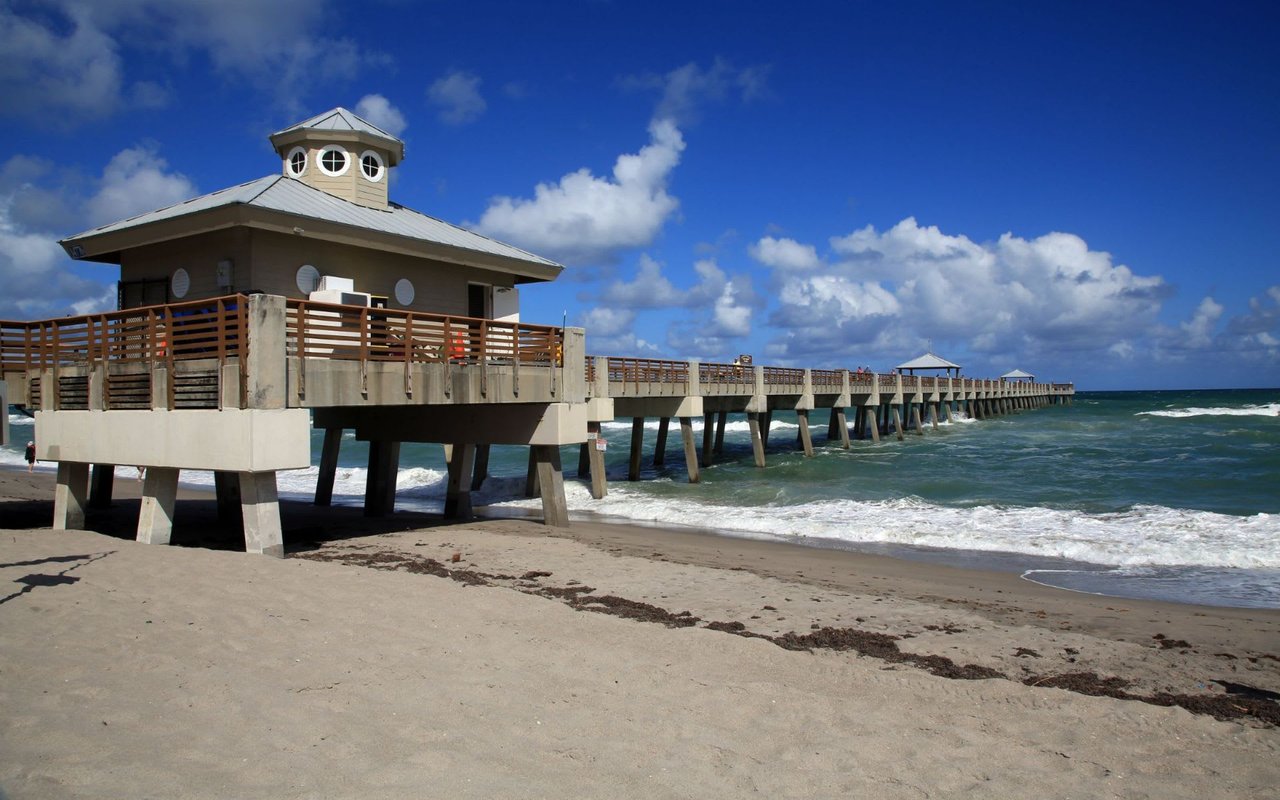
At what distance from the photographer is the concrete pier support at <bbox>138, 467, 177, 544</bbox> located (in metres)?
11.2

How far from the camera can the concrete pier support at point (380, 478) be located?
18109 mm

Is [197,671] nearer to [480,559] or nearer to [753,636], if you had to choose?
[753,636]

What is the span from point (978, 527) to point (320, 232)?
14580mm

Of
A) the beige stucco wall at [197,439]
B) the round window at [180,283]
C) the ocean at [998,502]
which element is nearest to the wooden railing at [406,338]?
the beige stucco wall at [197,439]

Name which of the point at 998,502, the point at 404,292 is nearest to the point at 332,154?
the point at 404,292

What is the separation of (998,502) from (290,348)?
1809cm

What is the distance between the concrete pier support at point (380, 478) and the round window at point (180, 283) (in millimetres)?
5265

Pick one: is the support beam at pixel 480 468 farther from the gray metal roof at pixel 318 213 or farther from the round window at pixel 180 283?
the round window at pixel 180 283

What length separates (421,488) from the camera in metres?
28.6

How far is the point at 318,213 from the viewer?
44.2ft

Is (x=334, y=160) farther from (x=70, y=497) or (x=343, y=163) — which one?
(x=70, y=497)

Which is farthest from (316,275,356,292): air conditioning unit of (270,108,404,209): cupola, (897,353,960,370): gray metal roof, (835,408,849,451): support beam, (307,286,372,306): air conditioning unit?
(897,353,960,370): gray metal roof

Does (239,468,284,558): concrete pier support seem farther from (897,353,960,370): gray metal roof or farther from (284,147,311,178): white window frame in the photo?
(897,353,960,370): gray metal roof

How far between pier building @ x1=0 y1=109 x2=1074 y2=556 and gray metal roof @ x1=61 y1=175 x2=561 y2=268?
0.07 m
